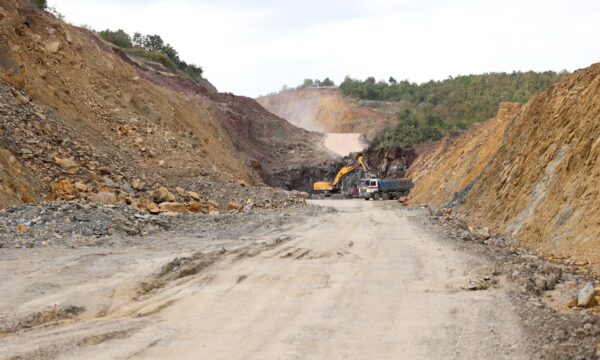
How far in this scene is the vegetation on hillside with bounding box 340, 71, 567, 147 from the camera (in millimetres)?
55750

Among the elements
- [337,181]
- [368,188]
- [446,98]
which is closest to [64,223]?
[368,188]

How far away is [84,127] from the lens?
2480 cm

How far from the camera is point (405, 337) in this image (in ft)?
21.0

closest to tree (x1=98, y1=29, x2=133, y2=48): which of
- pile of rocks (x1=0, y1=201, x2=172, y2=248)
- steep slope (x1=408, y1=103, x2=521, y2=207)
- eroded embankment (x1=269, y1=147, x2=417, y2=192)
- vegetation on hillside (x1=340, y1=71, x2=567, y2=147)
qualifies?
eroded embankment (x1=269, y1=147, x2=417, y2=192)

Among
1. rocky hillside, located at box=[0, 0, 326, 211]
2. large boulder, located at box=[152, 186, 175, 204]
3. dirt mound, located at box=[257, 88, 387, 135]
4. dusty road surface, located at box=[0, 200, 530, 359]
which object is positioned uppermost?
dirt mound, located at box=[257, 88, 387, 135]

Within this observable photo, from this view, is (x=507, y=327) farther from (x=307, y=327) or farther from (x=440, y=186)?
(x=440, y=186)

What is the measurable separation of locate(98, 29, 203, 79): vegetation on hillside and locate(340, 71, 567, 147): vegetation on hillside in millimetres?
19176

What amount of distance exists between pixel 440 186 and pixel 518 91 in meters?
33.7

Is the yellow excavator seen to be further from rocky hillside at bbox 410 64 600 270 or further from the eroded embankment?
rocky hillside at bbox 410 64 600 270

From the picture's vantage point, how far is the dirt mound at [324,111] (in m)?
74.8

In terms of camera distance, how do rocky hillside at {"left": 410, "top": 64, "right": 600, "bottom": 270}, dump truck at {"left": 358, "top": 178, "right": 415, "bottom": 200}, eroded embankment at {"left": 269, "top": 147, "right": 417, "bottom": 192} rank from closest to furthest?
rocky hillside at {"left": 410, "top": 64, "right": 600, "bottom": 270}, dump truck at {"left": 358, "top": 178, "right": 415, "bottom": 200}, eroded embankment at {"left": 269, "top": 147, "right": 417, "bottom": 192}

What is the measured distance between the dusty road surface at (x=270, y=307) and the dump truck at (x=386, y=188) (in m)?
28.8

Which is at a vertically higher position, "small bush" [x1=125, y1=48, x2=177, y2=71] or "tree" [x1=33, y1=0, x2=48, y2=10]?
"tree" [x1=33, y1=0, x2=48, y2=10]

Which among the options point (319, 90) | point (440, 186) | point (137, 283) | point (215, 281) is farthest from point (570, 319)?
point (319, 90)
